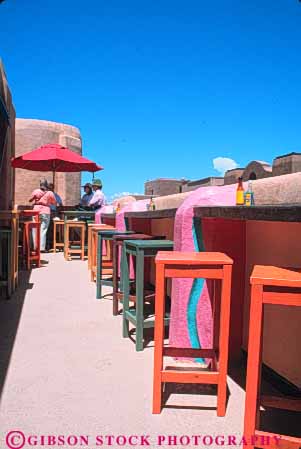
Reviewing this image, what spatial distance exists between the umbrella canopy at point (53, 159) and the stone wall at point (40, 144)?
11.0 ft

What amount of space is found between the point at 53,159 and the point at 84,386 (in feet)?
22.9

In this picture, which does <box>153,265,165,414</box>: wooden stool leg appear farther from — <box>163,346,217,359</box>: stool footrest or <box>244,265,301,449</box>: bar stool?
<box>244,265,301,449</box>: bar stool

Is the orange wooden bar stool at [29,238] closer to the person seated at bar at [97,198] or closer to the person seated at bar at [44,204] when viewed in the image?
the person seated at bar at [44,204]

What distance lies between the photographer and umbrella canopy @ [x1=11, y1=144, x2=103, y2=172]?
880cm

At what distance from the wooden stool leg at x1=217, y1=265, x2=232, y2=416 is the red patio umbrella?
7.20 m

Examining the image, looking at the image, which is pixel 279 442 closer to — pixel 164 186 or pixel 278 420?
pixel 278 420

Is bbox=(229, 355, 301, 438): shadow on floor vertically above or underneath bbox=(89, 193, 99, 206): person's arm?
underneath

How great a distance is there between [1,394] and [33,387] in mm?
168

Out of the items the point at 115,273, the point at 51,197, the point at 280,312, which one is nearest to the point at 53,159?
the point at 51,197

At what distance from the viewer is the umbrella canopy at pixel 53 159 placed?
Answer: 28.9 ft

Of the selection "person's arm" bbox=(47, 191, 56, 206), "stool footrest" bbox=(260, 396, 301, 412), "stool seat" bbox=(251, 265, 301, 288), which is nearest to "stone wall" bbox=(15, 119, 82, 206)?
"person's arm" bbox=(47, 191, 56, 206)

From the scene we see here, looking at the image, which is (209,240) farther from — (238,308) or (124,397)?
(124,397)

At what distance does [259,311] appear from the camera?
1.58 meters

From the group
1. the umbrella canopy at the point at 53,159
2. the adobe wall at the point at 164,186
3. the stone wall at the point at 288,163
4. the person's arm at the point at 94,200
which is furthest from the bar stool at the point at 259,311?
the adobe wall at the point at 164,186
